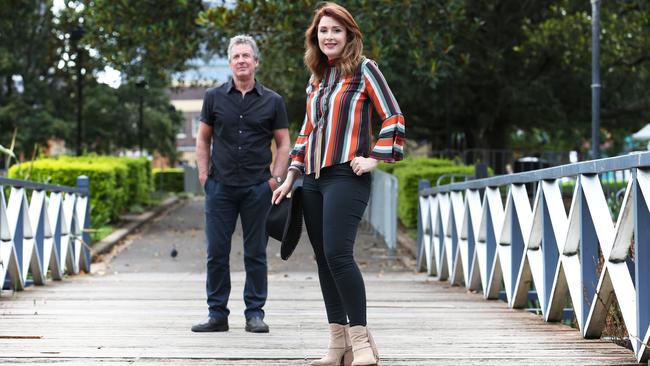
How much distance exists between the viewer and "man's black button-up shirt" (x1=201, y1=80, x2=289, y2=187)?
6.18m

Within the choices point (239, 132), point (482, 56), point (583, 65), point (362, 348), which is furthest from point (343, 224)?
point (583, 65)

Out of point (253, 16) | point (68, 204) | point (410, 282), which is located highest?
point (253, 16)

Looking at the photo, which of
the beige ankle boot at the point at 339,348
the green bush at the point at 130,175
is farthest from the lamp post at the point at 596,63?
the beige ankle boot at the point at 339,348

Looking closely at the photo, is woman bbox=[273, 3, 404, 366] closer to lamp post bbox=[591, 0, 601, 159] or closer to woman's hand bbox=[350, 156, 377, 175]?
woman's hand bbox=[350, 156, 377, 175]

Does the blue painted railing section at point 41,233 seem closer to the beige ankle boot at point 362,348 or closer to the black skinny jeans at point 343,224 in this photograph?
the black skinny jeans at point 343,224

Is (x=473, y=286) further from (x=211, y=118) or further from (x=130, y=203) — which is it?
(x=130, y=203)

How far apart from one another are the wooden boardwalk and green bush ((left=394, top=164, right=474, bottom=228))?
6782mm

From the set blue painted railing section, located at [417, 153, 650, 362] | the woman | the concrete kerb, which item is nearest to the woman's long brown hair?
the woman

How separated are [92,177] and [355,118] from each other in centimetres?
1298

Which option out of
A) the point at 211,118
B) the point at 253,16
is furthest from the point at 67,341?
the point at 253,16

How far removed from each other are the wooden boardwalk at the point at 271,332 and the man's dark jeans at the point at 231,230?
0.26m

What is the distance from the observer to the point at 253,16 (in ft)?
59.6

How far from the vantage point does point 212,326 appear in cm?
595

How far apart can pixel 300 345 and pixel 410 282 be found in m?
5.50
